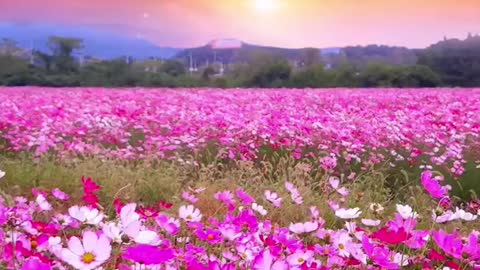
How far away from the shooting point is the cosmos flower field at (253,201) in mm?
1540

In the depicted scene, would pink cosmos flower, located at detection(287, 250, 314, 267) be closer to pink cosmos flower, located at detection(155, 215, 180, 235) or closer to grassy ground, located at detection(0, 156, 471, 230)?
pink cosmos flower, located at detection(155, 215, 180, 235)

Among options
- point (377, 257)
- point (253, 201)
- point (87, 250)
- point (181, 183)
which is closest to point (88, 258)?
point (87, 250)

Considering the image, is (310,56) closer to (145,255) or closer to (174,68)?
(174,68)

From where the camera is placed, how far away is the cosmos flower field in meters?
1.54

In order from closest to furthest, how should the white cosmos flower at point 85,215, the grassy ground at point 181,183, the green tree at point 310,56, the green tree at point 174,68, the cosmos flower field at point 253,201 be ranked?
the cosmos flower field at point 253,201 → the white cosmos flower at point 85,215 → the grassy ground at point 181,183 → the green tree at point 174,68 → the green tree at point 310,56

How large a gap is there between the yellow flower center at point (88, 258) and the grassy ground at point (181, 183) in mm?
2403

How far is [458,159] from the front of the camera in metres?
5.05

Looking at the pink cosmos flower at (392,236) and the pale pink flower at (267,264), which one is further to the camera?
the pink cosmos flower at (392,236)

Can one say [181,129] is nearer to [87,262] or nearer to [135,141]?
[135,141]

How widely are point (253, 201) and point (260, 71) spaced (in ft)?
73.7

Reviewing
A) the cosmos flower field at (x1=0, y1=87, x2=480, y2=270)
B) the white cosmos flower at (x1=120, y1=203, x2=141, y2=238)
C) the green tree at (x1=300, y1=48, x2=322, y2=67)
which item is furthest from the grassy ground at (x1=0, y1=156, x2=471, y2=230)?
the green tree at (x1=300, y1=48, x2=322, y2=67)

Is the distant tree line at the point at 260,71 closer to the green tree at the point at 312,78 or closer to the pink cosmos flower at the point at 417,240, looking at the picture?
the green tree at the point at 312,78

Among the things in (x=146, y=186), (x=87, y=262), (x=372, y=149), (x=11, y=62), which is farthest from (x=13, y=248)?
(x=11, y=62)

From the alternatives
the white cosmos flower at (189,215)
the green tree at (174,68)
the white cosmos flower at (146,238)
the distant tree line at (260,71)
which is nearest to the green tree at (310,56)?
the distant tree line at (260,71)
